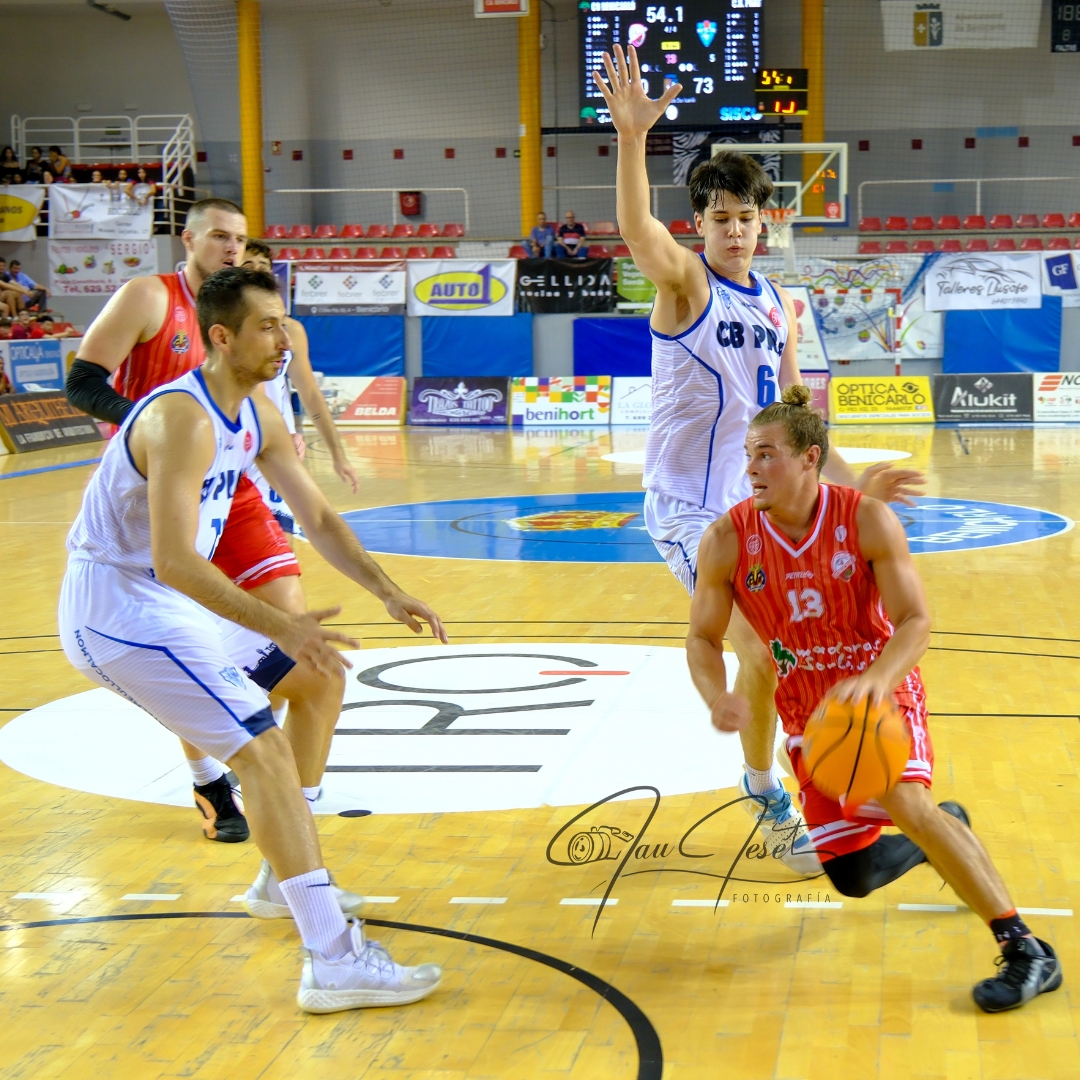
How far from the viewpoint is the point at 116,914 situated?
150 inches

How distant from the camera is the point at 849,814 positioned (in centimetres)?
338

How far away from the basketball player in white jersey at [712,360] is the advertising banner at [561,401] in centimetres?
1712

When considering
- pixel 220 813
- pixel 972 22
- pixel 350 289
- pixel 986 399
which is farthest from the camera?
pixel 972 22

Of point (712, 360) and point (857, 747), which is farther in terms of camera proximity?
point (712, 360)

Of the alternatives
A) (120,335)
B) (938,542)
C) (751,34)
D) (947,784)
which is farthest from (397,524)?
(751,34)

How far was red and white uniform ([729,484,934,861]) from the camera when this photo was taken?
11.3ft

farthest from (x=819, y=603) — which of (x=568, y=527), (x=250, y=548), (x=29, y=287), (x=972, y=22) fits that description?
(x=972, y=22)

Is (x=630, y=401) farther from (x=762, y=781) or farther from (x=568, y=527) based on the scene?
(x=762, y=781)

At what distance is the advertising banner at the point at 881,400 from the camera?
2095 centimetres

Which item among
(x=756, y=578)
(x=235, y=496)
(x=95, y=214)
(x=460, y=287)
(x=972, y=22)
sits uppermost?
(x=972, y=22)

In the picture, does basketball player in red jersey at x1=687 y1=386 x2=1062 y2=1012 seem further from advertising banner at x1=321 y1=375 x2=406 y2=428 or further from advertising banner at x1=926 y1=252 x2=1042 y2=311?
advertising banner at x1=926 y1=252 x2=1042 y2=311

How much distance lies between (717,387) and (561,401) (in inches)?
692

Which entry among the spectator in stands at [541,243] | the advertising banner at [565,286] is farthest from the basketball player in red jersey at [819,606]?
the spectator in stands at [541,243]

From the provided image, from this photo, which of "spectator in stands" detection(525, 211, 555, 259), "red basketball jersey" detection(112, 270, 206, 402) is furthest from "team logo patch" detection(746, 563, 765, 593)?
"spectator in stands" detection(525, 211, 555, 259)
